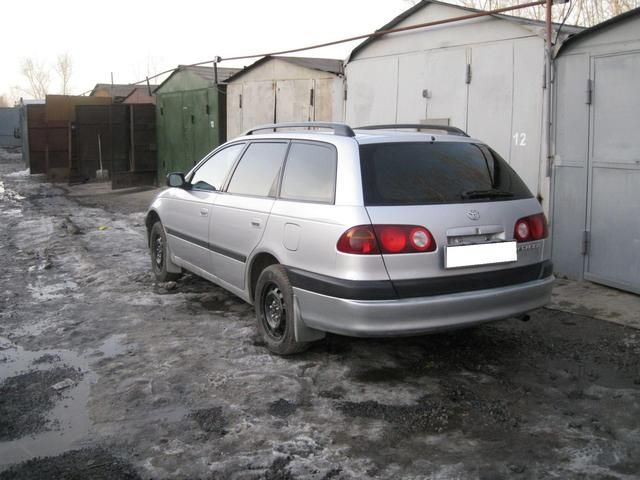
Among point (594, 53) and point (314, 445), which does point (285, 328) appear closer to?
point (314, 445)

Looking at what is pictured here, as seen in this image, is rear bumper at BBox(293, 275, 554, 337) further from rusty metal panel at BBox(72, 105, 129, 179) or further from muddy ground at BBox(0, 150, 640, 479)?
rusty metal panel at BBox(72, 105, 129, 179)

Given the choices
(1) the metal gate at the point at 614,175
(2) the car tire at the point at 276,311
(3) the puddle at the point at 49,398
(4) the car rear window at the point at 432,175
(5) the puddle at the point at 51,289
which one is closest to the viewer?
(3) the puddle at the point at 49,398

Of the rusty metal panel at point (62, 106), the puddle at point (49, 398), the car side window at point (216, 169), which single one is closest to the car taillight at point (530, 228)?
the car side window at point (216, 169)

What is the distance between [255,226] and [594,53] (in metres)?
3.81

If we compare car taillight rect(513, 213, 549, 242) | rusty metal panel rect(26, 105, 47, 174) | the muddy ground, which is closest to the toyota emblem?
car taillight rect(513, 213, 549, 242)

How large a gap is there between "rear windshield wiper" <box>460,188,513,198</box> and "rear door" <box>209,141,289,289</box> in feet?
4.62

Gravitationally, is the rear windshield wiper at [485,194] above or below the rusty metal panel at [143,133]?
below

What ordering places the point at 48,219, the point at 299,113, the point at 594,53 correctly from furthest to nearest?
the point at 48,219 → the point at 299,113 → the point at 594,53

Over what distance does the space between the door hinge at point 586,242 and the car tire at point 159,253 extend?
4.14 metres

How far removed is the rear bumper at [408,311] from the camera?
13.2 feet

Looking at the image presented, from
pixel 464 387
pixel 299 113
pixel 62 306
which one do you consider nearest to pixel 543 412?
pixel 464 387

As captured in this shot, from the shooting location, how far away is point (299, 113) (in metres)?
11.3

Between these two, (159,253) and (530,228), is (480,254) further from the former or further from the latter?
(159,253)

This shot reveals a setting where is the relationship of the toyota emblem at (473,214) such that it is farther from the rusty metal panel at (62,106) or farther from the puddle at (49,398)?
the rusty metal panel at (62,106)
